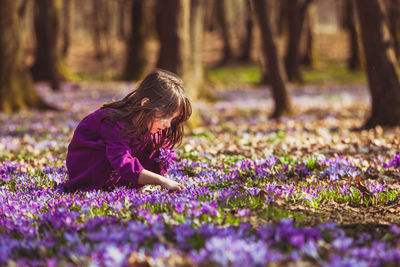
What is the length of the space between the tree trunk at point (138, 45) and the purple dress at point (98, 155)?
21990 millimetres

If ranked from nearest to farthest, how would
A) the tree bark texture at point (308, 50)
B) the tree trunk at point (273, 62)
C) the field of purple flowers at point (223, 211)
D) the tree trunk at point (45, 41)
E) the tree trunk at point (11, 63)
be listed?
the field of purple flowers at point (223, 211), the tree trunk at point (273, 62), the tree trunk at point (11, 63), the tree trunk at point (45, 41), the tree bark texture at point (308, 50)

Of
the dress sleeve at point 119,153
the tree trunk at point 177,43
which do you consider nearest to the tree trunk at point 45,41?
the tree trunk at point 177,43

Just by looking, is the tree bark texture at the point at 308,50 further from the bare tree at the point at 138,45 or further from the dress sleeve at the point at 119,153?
the dress sleeve at the point at 119,153

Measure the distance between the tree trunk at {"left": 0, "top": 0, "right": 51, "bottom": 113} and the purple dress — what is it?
9.48 m

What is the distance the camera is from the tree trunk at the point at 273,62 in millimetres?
13336

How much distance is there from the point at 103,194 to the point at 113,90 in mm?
17345

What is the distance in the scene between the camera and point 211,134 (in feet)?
35.4

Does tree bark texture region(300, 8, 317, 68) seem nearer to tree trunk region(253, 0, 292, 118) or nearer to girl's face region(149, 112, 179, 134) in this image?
tree trunk region(253, 0, 292, 118)

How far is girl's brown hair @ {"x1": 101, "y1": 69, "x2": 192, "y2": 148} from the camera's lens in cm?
479

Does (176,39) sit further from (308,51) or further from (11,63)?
(308,51)

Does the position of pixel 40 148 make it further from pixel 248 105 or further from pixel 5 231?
pixel 248 105

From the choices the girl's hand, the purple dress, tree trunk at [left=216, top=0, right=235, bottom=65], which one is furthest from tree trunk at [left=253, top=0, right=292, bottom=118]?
tree trunk at [left=216, top=0, right=235, bottom=65]

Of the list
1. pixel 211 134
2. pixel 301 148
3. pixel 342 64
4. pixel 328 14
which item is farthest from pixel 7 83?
pixel 328 14

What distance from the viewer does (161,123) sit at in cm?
493
